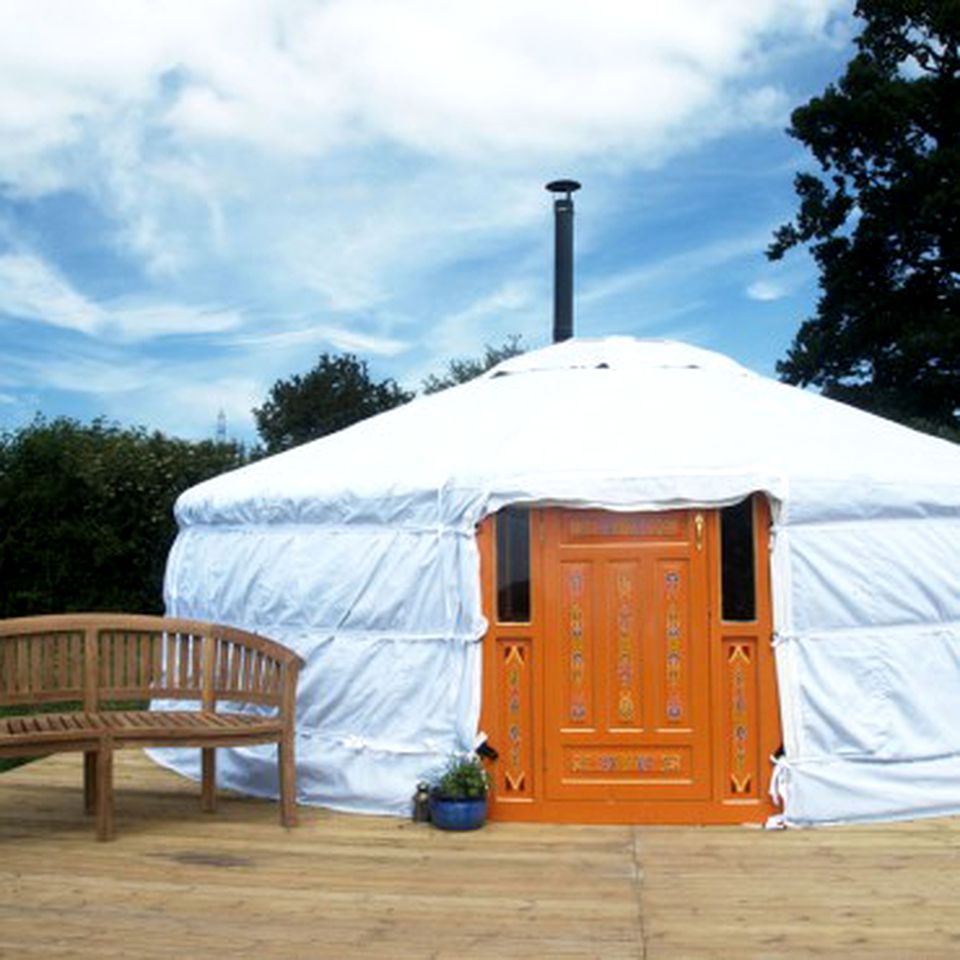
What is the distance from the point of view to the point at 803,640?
5.55 m

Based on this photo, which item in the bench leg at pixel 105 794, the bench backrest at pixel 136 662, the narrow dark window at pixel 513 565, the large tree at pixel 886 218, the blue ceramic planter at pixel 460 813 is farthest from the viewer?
the large tree at pixel 886 218

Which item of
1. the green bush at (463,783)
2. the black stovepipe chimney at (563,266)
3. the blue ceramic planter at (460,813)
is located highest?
the black stovepipe chimney at (563,266)

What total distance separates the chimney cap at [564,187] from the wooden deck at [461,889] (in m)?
4.36

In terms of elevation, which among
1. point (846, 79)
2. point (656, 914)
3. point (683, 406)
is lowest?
point (656, 914)

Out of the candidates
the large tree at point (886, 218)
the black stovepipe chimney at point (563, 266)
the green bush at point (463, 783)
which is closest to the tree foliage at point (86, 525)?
the black stovepipe chimney at point (563, 266)

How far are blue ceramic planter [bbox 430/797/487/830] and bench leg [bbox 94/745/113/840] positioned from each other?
4.24 feet

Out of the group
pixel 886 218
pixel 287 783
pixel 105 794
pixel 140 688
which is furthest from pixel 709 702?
pixel 886 218

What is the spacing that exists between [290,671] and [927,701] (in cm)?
270

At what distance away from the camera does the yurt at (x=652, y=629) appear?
552 cm

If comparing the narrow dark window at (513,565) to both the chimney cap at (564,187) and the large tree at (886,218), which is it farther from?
the large tree at (886,218)

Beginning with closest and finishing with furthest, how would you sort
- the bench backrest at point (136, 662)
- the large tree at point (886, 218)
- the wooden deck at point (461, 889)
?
1. the wooden deck at point (461, 889)
2. the bench backrest at point (136, 662)
3. the large tree at point (886, 218)

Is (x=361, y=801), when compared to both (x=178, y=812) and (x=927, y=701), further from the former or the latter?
(x=927, y=701)

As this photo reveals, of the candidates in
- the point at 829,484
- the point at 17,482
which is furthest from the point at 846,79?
the point at 829,484

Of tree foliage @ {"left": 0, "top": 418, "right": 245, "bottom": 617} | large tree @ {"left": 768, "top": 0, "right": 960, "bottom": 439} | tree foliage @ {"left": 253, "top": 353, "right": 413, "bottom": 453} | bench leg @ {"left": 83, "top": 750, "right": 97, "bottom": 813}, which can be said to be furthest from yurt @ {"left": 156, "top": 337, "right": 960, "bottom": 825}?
tree foliage @ {"left": 253, "top": 353, "right": 413, "bottom": 453}
